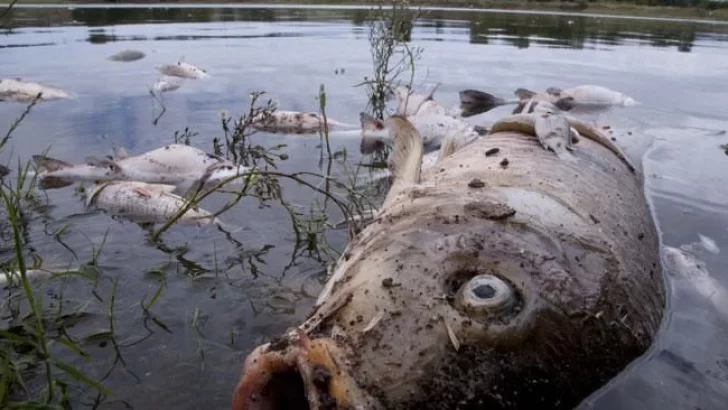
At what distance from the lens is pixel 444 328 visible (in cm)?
208

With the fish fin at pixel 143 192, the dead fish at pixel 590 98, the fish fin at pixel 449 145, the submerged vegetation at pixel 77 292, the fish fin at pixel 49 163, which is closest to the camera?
the submerged vegetation at pixel 77 292

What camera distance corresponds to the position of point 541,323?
2.18 meters

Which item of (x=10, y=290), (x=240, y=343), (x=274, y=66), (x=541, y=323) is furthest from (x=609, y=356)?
(x=274, y=66)

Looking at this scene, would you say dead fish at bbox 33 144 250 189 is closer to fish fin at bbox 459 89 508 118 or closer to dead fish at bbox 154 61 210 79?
fish fin at bbox 459 89 508 118

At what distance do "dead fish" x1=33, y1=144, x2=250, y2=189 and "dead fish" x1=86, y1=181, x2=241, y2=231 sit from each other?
1.53ft

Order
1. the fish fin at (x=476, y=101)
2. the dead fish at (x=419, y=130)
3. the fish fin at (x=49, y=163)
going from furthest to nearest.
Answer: the fish fin at (x=476, y=101) → the dead fish at (x=419, y=130) → the fish fin at (x=49, y=163)

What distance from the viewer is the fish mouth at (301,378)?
6.17ft

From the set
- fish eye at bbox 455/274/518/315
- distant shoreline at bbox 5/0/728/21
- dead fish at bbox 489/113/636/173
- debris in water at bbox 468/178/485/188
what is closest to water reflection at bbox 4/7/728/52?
distant shoreline at bbox 5/0/728/21

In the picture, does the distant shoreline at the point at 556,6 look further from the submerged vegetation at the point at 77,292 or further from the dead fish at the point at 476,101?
the submerged vegetation at the point at 77,292

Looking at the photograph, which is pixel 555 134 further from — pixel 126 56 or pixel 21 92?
pixel 126 56

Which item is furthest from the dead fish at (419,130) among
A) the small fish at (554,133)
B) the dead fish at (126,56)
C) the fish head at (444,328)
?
the dead fish at (126,56)

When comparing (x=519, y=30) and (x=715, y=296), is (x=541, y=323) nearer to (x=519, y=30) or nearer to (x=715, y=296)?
(x=715, y=296)

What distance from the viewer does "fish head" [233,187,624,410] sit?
1.95 meters

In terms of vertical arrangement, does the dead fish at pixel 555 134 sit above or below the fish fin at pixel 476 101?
above
